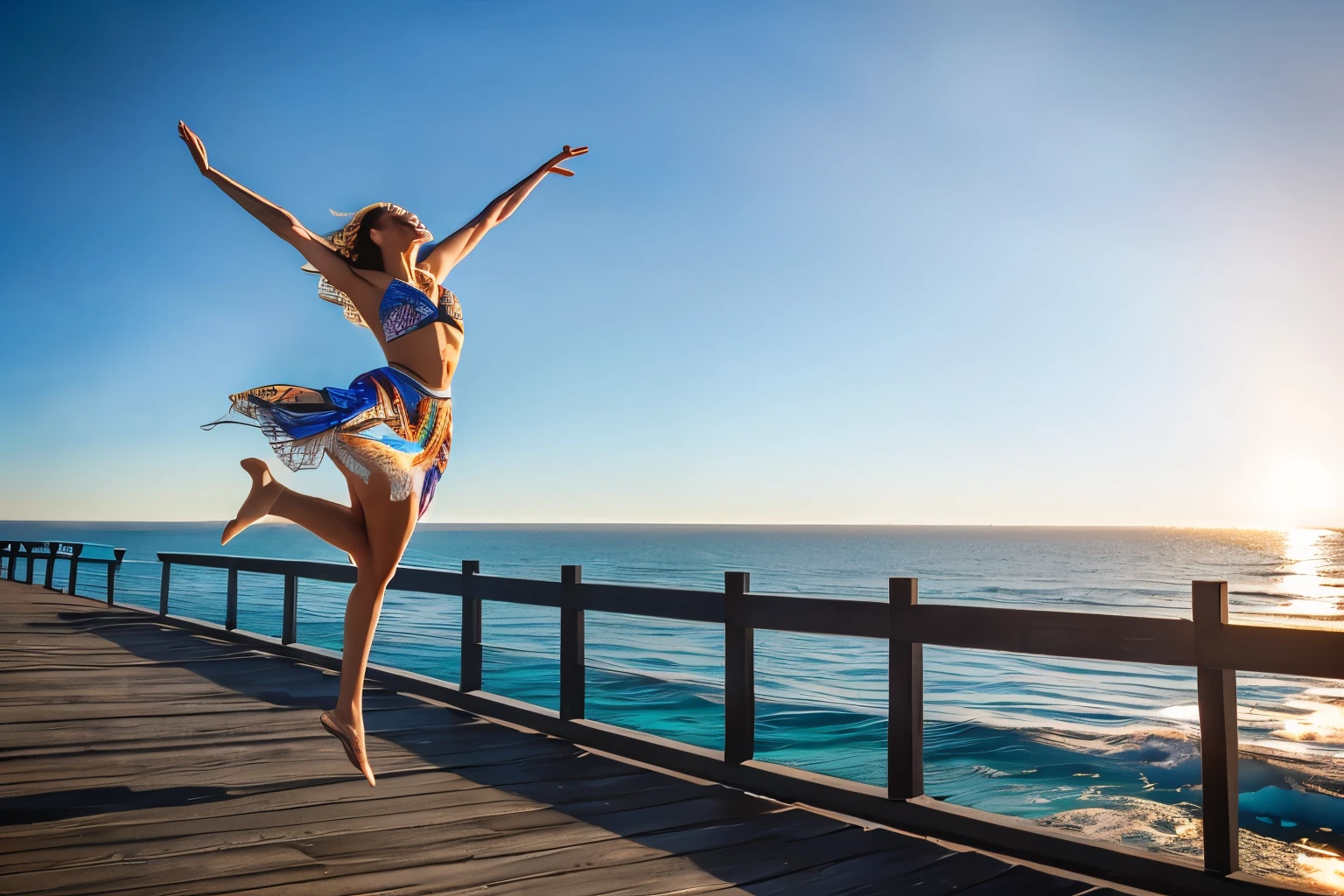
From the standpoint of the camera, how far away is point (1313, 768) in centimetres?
983

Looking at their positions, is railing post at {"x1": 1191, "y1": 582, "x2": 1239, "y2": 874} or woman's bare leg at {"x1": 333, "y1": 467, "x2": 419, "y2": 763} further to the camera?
woman's bare leg at {"x1": 333, "y1": 467, "x2": 419, "y2": 763}

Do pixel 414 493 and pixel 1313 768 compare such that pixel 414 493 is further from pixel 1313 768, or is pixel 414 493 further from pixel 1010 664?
pixel 1010 664

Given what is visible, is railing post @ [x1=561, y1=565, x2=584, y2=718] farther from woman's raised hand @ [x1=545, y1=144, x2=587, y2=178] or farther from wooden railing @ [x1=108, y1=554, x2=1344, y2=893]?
woman's raised hand @ [x1=545, y1=144, x2=587, y2=178]

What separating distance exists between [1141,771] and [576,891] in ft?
30.9

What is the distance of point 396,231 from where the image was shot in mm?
2939

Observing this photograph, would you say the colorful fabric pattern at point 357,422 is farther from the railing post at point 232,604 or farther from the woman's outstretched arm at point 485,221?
the railing post at point 232,604

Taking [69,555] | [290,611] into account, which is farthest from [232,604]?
[69,555]

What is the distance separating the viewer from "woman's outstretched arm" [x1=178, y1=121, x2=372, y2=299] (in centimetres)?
270

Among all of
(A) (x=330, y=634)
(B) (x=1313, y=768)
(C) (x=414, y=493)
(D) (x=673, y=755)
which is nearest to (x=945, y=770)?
(B) (x=1313, y=768)

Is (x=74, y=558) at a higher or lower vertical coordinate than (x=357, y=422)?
lower

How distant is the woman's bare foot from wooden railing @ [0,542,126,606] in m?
10.6

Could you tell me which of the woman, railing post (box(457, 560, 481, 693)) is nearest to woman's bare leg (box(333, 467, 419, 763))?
the woman

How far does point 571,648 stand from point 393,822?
154cm

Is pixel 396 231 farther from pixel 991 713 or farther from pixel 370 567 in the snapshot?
pixel 991 713
